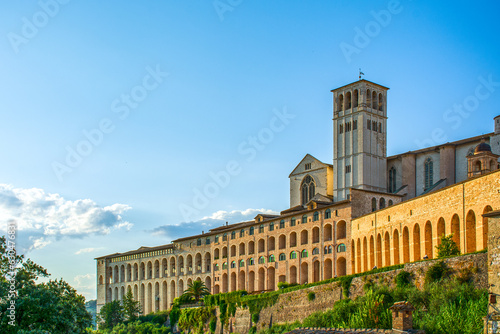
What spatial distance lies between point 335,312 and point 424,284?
6384 mm

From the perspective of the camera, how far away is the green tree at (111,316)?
92.4 meters

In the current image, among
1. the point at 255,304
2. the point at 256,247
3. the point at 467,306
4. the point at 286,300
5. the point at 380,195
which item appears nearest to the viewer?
the point at 467,306

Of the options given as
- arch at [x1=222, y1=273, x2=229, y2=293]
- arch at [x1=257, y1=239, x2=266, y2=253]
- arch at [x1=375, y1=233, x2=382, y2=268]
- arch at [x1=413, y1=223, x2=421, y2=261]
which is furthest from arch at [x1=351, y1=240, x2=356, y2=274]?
arch at [x1=222, y1=273, x2=229, y2=293]

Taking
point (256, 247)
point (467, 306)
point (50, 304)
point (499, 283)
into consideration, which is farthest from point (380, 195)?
point (50, 304)

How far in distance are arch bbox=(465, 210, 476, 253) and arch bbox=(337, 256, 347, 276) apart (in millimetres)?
21964

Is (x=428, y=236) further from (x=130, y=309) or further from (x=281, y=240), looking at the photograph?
(x=130, y=309)

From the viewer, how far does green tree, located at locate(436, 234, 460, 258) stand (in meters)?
46.3

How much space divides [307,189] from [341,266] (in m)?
Answer: 23.5

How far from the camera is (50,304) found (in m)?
29.8

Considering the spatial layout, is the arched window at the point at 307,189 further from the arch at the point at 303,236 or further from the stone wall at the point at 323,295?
the stone wall at the point at 323,295

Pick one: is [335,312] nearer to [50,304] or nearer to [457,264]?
[457,264]

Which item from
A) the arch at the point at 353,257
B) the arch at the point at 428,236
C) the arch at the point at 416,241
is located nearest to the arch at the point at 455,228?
the arch at the point at 428,236

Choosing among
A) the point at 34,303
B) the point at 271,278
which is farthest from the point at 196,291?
the point at 34,303

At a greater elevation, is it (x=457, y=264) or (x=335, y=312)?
(x=457, y=264)
